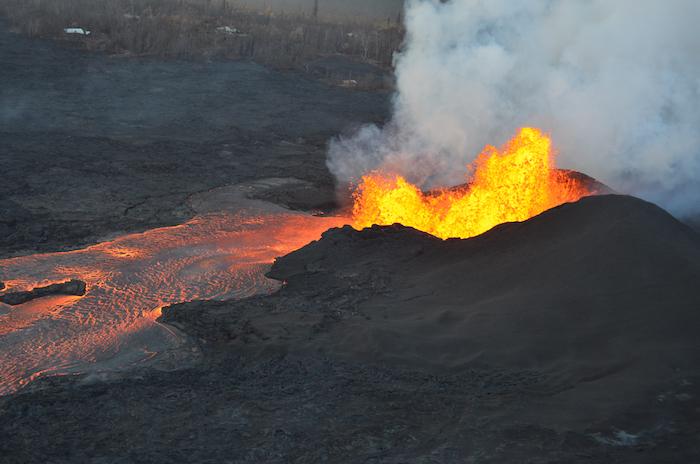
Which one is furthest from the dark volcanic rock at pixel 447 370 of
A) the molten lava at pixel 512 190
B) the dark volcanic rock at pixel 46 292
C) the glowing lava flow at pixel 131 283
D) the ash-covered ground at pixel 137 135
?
the ash-covered ground at pixel 137 135

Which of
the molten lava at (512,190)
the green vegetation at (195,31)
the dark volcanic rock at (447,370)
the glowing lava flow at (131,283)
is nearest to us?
the dark volcanic rock at (447,370)

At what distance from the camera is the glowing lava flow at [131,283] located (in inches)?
270

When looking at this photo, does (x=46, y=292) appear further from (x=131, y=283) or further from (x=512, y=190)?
(x=512, y=190)

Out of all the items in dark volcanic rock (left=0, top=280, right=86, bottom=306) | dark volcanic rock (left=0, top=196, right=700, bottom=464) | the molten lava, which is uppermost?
the molten lava

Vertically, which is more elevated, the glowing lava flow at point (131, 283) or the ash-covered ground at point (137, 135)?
the ash-covered ground at point (137, 135)

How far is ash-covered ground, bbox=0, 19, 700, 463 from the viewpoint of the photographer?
5.26 meters

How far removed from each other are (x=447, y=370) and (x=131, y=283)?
4228mm

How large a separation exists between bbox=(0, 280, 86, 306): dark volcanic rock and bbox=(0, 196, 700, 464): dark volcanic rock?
4.37ft

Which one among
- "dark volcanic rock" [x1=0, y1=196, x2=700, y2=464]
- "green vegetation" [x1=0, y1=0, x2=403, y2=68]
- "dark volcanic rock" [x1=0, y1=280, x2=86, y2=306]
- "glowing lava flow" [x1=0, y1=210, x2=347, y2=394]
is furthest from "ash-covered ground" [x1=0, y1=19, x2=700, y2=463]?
"green vegetation" [x1=0, y1=0, x2=403, y2=68]

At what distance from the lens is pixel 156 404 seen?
5941mm

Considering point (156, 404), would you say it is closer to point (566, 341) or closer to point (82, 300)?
point (82, 300)

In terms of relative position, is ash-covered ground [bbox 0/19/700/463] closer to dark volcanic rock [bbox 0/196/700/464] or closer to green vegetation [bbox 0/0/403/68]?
dark volcanic rock [bbox 0/196/700/464]

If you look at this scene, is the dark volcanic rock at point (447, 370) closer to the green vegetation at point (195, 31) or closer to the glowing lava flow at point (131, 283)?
the glowing lava flow at point (131, 283)

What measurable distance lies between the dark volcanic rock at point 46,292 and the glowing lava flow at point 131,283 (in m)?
0.09
